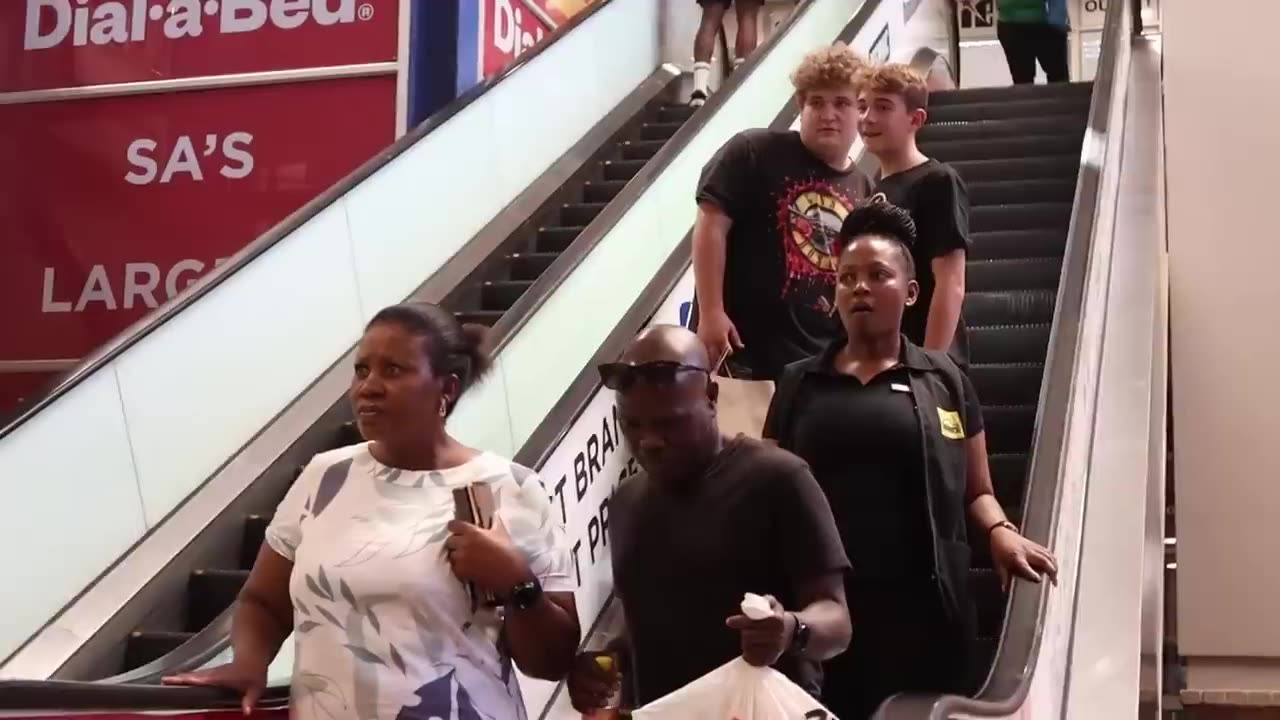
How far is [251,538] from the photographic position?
4.48 metres

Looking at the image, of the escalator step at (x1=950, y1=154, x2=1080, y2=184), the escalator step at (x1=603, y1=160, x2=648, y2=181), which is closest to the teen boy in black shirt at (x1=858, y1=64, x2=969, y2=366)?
the escalator step at (x1=950, y1=154, x2=1080, y2=184)

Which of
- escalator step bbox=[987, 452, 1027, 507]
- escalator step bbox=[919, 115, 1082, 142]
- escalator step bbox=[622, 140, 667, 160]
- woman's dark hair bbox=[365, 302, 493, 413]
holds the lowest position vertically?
escalator step bbox=[987, 452, 1027, 507]

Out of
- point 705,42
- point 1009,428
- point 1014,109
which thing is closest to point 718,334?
point 1009,428

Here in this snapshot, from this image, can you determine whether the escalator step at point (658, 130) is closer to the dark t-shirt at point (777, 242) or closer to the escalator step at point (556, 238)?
the escalator step at point (556, 238)

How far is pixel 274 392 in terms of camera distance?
5012 millimetres

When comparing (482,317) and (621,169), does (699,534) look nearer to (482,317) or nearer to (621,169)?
(482,317)

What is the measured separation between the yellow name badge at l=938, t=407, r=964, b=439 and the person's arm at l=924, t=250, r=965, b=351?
19.5 inches

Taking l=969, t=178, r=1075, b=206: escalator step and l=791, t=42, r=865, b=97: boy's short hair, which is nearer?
l=791, t=42, r=865, b=97: boy's short hair

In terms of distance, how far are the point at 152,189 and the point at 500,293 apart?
6.16ft

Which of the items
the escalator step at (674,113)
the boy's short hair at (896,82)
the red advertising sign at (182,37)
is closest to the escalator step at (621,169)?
the escalator step at (674,113)

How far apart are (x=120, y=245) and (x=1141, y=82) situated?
5.28 m

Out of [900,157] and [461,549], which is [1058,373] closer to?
[900,157]

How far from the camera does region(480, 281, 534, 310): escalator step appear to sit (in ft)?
20.3

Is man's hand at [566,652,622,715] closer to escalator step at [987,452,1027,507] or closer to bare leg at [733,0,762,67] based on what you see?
escalator step at [987,452,1027,507]
